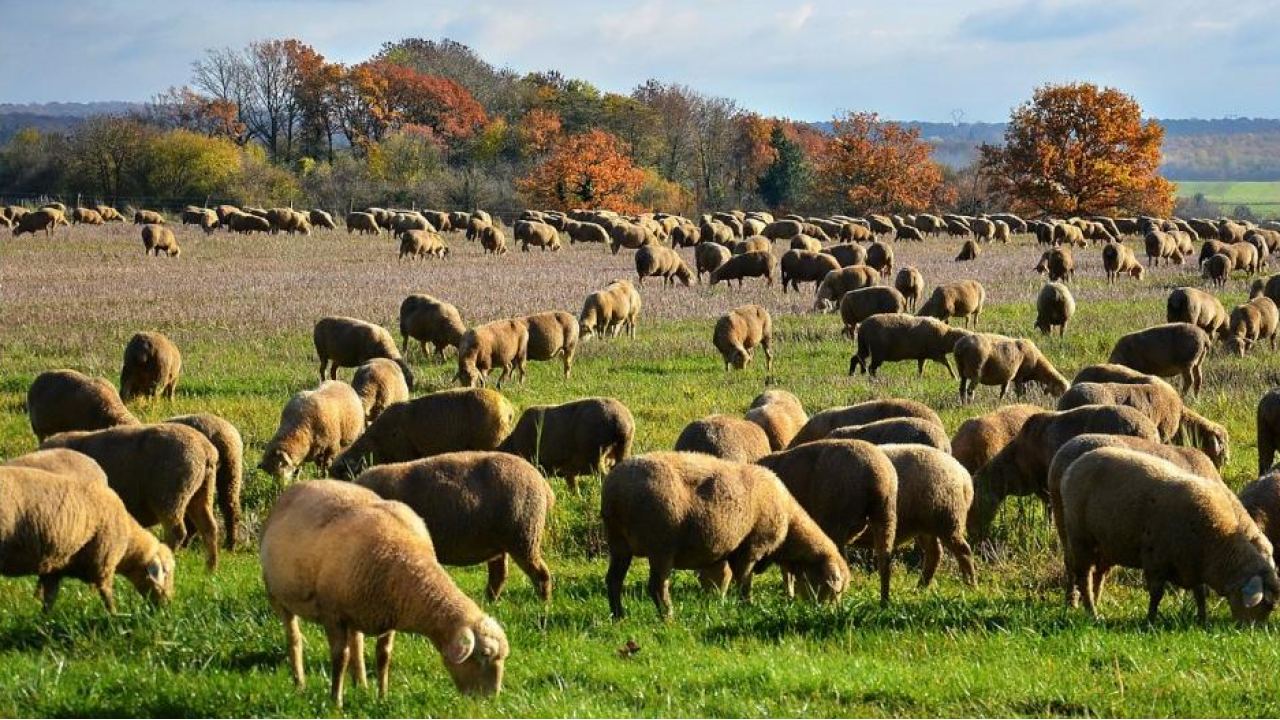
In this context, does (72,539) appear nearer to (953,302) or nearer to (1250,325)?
(953,302)

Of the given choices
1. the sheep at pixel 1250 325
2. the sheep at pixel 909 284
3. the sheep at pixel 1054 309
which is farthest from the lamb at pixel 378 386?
the sheep at pixel 909 284

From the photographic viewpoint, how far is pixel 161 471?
31.8 ft

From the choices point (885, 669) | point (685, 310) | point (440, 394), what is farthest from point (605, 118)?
point (885, 669)

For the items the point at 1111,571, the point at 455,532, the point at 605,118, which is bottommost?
the point at 1111,571

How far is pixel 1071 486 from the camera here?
30.8ft

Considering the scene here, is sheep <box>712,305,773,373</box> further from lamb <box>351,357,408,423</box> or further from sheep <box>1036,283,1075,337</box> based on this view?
lamb <box>351,357,408,423</box>

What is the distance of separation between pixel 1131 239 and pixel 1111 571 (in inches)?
2002

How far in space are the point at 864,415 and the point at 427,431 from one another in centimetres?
426

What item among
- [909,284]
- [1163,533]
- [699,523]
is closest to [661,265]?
[909,284]

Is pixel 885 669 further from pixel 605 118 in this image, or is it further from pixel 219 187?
pixel 605 118

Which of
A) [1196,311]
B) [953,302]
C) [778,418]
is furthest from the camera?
[953,302]

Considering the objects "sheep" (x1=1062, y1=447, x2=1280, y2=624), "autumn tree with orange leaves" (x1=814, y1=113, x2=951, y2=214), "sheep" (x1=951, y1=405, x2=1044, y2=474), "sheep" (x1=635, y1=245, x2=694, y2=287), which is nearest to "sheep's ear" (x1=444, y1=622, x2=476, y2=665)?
"sheep" (x1=1062, y1=447, x2=1280, y2=624)

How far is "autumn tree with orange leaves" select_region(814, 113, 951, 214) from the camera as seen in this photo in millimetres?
83688

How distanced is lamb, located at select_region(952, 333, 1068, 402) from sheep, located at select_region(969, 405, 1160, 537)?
5.98 metres
